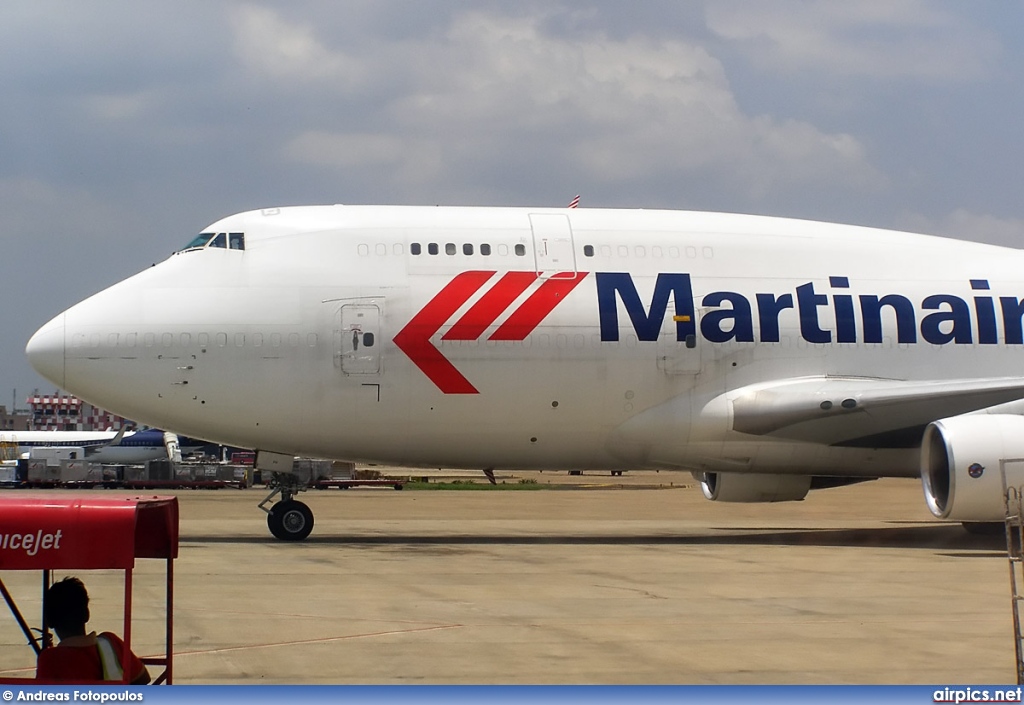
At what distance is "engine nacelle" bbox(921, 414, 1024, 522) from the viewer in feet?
56.2

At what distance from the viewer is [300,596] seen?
12188 millimetres

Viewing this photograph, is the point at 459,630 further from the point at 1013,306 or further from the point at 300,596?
the point at 1013,306

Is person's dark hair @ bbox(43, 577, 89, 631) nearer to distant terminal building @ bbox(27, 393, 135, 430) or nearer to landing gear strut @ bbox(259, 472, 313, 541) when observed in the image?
landing gear strut @ bbox(259, 472, 313, 541)

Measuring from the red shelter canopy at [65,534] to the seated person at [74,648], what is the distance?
0.71 feet

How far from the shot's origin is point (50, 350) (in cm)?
1778

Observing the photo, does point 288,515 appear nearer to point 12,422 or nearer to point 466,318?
point 466,318

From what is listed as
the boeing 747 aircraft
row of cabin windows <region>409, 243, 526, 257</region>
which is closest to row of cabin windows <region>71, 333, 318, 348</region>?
the boeing 747 aircraft

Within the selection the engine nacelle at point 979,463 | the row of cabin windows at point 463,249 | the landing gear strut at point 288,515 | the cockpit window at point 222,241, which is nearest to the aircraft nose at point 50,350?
the cockpit window at point 222,241

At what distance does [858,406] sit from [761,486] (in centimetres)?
287

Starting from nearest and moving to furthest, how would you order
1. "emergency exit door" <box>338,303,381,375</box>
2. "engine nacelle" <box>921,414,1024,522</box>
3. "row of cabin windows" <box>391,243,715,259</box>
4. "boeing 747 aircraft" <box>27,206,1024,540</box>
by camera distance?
"engine nacelle" <box>921,414,1024,522</box> < "boeing 747 aircraft" <box>27,206,1024,540</box> < "emergency exit door" <box>338,303,381,375</box> < "row of cabin windows" <box>391,243,715,259</box>

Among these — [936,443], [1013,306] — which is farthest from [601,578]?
[1013,306]

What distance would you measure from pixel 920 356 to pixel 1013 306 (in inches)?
75.3

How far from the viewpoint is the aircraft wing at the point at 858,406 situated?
715 inches

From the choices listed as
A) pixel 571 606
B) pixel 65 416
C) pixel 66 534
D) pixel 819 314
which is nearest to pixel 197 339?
pixel 571 606
